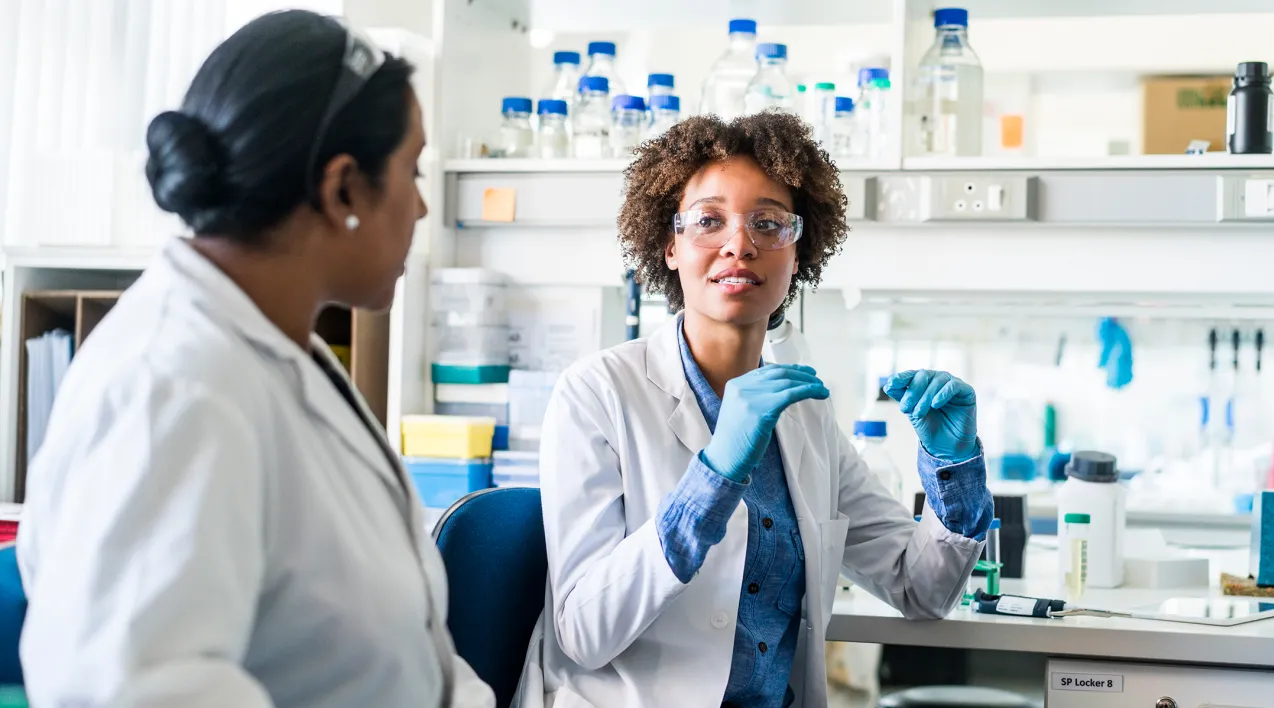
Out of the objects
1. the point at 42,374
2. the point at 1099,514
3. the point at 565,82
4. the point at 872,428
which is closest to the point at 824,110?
the point at 565,82

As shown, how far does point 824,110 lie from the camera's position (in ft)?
7.47

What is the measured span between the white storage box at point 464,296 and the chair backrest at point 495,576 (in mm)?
962

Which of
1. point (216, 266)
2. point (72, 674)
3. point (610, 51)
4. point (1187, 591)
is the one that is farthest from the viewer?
point (610, 51)

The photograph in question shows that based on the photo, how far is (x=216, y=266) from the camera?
0.80 meters

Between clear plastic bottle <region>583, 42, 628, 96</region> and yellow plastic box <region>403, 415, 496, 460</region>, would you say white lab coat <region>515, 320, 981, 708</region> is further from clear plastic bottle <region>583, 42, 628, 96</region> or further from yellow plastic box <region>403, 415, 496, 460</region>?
clear plastic bottle <region>583, 42, 628, 96</region>

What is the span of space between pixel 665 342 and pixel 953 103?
1.00 meters

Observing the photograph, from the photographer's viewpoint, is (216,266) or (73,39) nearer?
(216,266)

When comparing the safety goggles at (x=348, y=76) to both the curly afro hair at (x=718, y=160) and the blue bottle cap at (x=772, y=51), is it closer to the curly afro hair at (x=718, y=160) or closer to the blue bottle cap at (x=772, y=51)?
the curly afro hair at (x=718, y=160)

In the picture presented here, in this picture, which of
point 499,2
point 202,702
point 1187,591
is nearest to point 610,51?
point 499,2

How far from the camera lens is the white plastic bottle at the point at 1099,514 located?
183 cm

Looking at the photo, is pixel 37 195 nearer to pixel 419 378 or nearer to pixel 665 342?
pixel 419 378

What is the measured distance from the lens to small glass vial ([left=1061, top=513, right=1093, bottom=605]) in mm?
1793

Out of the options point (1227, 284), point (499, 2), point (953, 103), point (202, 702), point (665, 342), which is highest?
point (499, 2)

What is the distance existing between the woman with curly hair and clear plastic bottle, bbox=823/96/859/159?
60 centimetres
